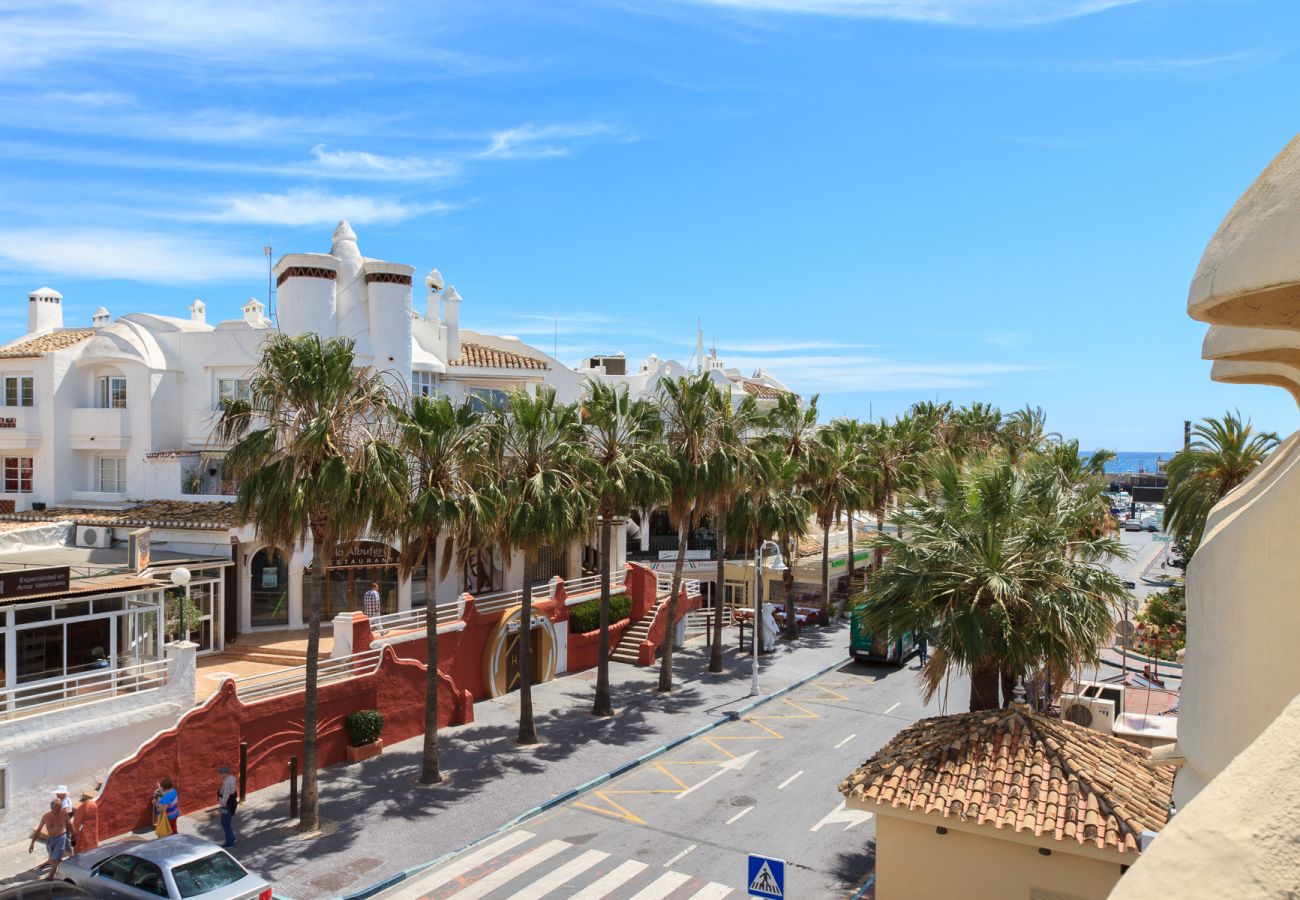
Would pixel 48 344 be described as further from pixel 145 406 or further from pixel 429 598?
pixel 429 598

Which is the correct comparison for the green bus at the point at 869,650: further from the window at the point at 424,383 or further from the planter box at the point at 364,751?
the planter box at the point at 364,751

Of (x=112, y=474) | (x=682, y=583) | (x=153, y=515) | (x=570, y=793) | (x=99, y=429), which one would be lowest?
(x=570, y=793)

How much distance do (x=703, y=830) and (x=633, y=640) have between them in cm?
1535

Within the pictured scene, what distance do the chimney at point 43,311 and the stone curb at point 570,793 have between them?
30.9m

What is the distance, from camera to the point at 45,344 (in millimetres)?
33156

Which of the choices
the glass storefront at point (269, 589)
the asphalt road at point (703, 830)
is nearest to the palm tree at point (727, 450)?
the asphalt road at point (703, 830)

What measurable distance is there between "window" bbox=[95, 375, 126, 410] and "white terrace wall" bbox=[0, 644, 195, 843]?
54.5 ft

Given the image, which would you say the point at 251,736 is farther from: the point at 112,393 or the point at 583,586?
the point at 112,393

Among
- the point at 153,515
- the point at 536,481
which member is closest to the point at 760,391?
the point at 153,515

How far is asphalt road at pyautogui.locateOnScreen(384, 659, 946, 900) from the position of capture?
1616 centimetres

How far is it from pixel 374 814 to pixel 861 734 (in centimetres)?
1329

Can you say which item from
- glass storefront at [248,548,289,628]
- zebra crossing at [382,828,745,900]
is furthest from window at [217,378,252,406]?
zebra crossing at [382,828,745,900]

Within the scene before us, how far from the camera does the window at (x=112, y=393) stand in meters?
32.1

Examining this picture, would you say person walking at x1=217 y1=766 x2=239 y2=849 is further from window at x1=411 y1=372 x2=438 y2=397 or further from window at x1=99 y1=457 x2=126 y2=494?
window at x1=99 y1=457 x2=126 y2=494
